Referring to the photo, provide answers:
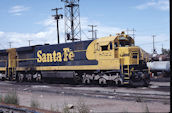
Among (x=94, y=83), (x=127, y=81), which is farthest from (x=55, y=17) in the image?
(x=127, y=81)

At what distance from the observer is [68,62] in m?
19.8

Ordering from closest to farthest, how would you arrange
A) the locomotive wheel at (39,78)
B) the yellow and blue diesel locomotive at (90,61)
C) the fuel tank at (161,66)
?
the yellow and blue diesel locomotive at (90,61) < the locomotive wheel at (39,78) < the fuel tank at (161,66)

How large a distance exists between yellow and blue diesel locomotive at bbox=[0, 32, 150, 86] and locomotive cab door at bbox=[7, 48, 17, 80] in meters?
1.09

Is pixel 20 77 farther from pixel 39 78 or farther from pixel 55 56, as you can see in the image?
pixel 55 56

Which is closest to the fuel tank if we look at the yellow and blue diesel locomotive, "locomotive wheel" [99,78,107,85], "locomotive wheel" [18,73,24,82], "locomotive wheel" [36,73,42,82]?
the yellow and blue diesel locomotive

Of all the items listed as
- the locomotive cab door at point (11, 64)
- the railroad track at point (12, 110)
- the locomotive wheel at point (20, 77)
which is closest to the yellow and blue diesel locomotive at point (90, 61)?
the locomotive wheel at point (20, 77)

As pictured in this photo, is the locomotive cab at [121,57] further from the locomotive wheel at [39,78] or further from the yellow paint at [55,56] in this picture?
the locomotive wheel at [39,78]

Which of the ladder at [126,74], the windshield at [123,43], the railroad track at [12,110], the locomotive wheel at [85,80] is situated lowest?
the railroad track at [12,110]

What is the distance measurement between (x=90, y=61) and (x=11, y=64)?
11.7 m

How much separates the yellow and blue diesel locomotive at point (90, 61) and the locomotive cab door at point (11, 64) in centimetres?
109

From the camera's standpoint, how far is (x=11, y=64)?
25969mm

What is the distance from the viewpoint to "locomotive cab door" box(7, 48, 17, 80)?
25516mm

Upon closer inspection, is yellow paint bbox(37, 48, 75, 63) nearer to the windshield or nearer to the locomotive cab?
the locomotive cab

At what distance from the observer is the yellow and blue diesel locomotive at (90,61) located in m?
16.3
